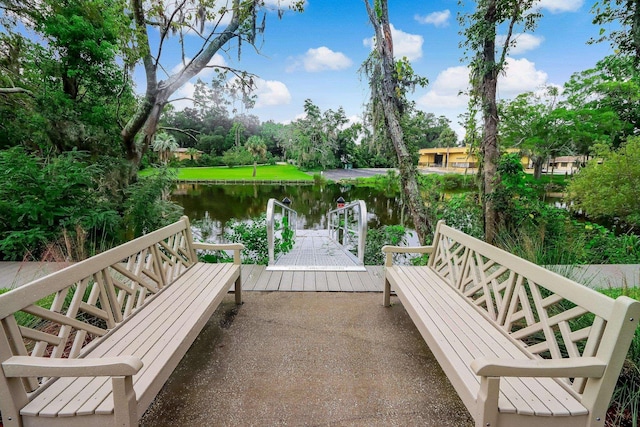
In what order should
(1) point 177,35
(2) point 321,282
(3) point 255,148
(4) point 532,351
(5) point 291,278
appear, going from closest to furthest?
(4) point 532,351, (2) point 321,282, (5) point 291,278, (1) point 177,35, (3) point 255,148

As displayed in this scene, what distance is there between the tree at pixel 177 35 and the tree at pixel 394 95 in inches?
102

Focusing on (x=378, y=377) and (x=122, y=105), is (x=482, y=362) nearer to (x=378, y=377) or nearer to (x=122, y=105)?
(x=378, y=377)

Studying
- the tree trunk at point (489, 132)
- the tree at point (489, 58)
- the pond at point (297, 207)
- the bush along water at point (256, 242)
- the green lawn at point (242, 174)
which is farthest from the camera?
the green lawn at point (242, 174)

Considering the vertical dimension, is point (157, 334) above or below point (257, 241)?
above

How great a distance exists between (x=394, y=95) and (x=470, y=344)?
20.1ft

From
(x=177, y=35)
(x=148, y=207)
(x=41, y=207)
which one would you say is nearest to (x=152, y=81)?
(x=177, y=35)

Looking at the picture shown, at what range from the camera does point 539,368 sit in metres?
1.20

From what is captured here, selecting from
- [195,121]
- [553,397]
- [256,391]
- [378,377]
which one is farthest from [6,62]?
[195,121]

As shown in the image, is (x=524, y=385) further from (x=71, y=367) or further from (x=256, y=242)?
(x=256, y=242)

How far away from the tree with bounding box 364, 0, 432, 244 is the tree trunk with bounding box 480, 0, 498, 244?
126 centimetres

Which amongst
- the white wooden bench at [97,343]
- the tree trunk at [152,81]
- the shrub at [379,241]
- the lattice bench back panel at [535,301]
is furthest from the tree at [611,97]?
the white wooden bench at [97,343]

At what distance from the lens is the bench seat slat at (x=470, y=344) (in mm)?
1254

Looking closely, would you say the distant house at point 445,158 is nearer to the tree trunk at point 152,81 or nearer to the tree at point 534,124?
the tree at point 534,124

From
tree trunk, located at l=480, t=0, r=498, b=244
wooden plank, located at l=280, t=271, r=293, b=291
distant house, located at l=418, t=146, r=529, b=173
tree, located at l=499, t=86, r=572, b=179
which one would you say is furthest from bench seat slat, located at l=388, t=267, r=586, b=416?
distant house, located at l=418, t=146, r=529, b=173
